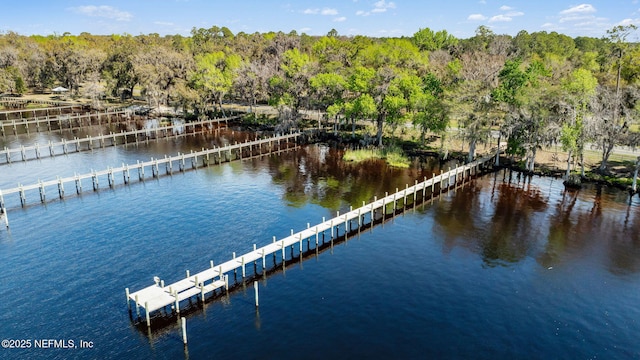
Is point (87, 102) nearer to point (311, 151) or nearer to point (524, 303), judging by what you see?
point (311, 151)

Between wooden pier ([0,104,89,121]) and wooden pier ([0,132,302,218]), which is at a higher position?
wooden pier ([0,104,89,121])

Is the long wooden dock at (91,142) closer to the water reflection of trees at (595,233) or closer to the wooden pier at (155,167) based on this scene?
the wooden pier at (155,167)

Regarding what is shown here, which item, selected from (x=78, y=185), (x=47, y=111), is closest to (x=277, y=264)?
(x=78, y=185)

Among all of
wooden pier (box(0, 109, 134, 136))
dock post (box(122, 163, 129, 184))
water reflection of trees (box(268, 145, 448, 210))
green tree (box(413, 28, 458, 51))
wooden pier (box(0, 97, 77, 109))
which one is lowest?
water reflection of trees (box(268, 145, 448, 210))

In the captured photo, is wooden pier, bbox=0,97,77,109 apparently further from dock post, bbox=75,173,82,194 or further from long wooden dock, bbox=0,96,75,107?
dock post, bbox=75,173,82,194

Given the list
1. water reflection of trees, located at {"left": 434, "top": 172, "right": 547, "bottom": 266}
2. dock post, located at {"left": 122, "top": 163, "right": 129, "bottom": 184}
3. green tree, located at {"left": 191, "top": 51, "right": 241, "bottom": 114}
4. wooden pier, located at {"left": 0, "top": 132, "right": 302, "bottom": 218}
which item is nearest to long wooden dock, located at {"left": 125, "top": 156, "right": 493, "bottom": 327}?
water reflection of trees, located at {"left": 434, "top": 172, "right": 547, "bottom": 266}

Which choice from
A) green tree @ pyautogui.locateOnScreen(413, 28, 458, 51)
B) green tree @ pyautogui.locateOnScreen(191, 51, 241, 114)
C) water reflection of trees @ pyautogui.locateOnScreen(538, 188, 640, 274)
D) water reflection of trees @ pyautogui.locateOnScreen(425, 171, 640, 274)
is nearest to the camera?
water reflection of trees @ pyautogui.locateOnScreen(538, 188, 640, 274)

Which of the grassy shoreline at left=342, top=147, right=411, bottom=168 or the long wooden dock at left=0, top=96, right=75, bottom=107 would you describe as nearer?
the grassy shoreline at left=342, top=147, right=411, bottom=168
